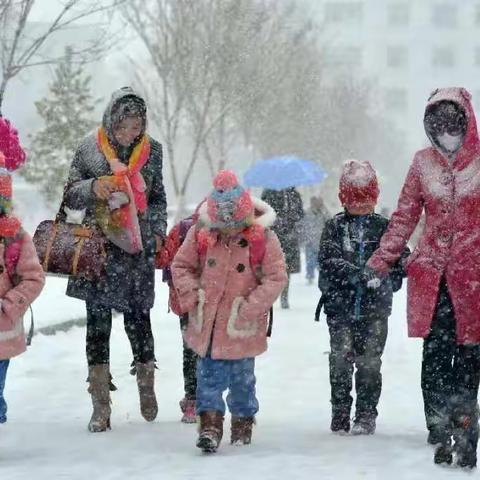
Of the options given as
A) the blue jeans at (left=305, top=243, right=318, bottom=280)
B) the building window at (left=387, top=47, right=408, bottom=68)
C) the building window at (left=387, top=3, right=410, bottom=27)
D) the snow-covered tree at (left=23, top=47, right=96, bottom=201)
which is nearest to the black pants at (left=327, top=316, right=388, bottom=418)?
the blue jeans at (left=305, top=243, right=318, bottom=280)

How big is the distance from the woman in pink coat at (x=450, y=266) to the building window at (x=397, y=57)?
365 ft

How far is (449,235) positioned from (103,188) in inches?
84.1

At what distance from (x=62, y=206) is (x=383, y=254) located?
203 cm

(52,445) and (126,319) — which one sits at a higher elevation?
(126,319)

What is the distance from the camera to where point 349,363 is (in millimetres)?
7031

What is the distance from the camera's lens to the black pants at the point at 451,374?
18.9 feet

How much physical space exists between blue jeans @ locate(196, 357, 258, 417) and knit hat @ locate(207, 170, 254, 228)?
74cm

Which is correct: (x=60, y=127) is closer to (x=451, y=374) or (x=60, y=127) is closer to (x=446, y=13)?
(x=451, y=374)

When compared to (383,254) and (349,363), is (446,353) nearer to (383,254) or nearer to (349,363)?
(383,254)

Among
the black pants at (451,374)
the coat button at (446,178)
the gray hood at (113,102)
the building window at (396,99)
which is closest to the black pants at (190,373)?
the gray hood at (113,102)

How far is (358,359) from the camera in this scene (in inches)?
Result: 276

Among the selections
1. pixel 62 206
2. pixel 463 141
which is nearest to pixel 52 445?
pixel 62 206

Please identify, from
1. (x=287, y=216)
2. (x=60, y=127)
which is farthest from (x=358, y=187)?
(x=60, y=127)

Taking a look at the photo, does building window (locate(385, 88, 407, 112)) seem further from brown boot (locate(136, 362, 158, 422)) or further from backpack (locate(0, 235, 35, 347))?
backpack (locate(0, 235, 35, 347))
